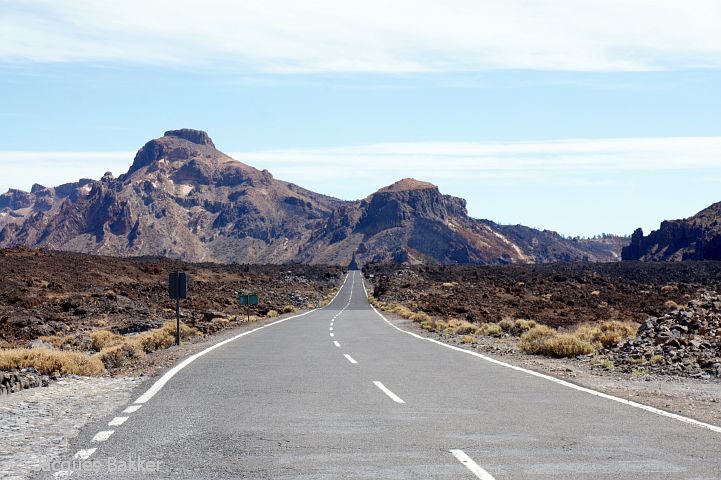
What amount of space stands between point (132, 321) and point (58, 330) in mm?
5662

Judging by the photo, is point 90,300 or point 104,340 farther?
point 90,300

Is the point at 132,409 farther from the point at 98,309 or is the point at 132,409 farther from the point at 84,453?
the point at 98,309

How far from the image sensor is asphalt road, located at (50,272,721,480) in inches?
266

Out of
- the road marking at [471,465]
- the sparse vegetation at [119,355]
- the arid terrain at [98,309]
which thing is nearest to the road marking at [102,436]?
the road marking at [471,465]

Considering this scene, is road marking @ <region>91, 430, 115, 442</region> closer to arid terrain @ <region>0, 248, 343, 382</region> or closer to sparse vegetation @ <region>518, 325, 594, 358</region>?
arid terrain @ <region>0, 248, 343, 382</region>

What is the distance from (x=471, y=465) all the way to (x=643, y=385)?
7524mm

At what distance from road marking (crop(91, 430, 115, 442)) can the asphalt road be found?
A: 0.07 feet

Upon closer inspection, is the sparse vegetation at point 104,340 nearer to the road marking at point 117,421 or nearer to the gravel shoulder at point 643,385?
the gravel shoulder at point 643,385

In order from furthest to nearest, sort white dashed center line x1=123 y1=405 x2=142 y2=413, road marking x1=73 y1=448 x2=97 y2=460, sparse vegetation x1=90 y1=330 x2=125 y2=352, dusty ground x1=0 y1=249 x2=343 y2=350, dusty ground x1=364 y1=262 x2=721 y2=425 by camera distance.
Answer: dusty ground x1=0 y1=249 x2=343 y2=350, sparse vegetation x1=90 y1=330 x2=125 y2=352, dusty ground x1=364 y1=262 x2=721 y2=425, white dashed center line x1=123 y1=405 x2=142 y2=413, road marking x1=73 y1=448 x2=97 y2=460

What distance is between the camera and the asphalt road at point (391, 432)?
676 cm

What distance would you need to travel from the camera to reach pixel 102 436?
817 cm

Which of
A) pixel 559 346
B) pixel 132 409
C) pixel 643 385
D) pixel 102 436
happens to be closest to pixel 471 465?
pixel 102 436

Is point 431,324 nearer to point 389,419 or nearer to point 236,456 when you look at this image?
point 389,419

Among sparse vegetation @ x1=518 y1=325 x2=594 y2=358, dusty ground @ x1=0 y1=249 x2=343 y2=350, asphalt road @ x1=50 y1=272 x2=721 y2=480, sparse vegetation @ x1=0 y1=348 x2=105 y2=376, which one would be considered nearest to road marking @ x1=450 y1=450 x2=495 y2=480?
asphalt road @ x1=50 y1=272 x2=721 y2=480
